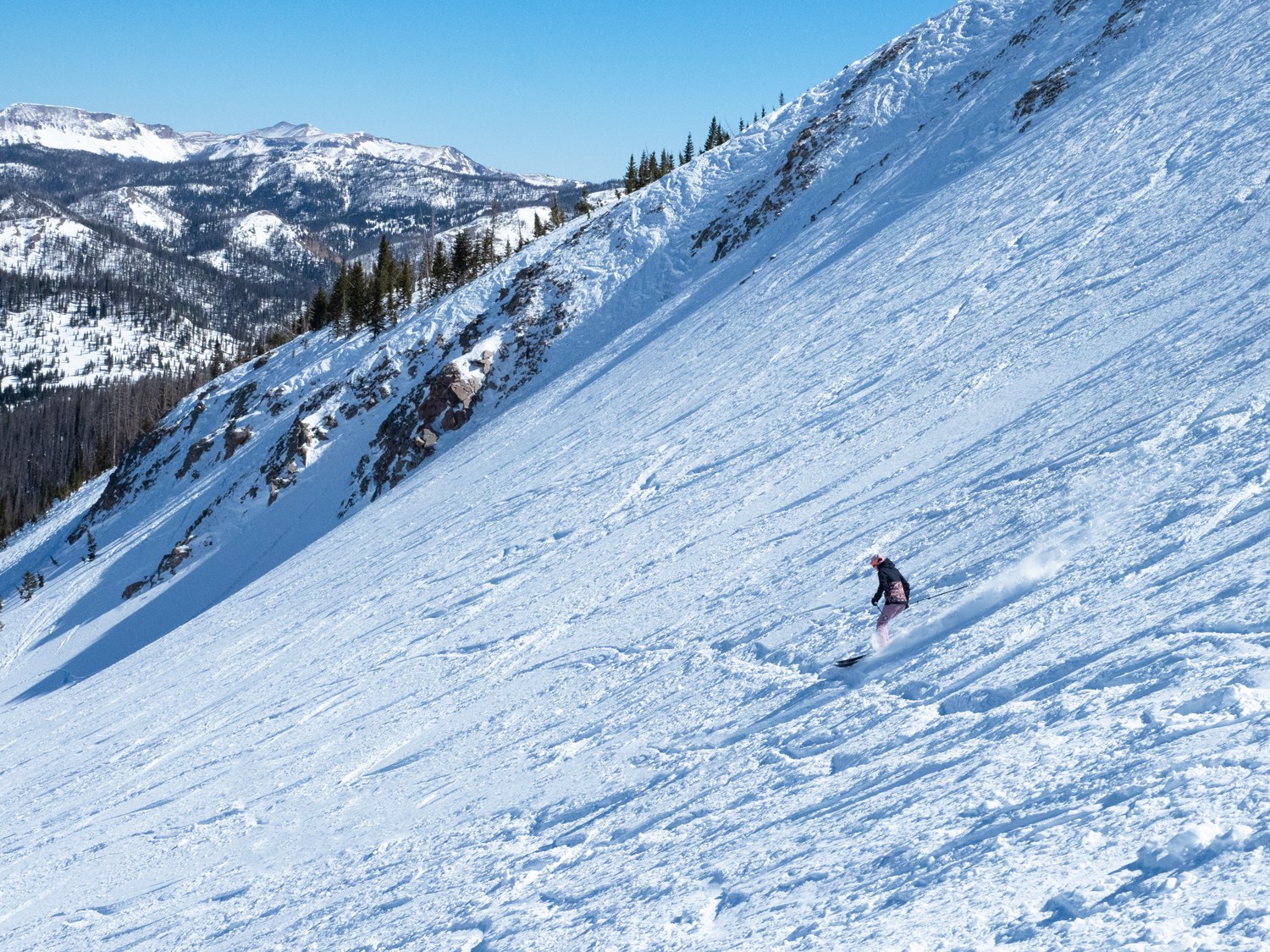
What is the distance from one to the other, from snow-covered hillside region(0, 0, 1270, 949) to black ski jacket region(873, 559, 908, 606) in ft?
1.45

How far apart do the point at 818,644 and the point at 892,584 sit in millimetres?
1349

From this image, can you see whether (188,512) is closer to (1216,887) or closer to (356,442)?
(356,442)

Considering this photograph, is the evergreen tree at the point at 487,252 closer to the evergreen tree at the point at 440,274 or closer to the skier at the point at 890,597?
the evergreen tree at the point at 440,274

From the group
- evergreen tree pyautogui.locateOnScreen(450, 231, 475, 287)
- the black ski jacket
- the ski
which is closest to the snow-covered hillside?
the ski

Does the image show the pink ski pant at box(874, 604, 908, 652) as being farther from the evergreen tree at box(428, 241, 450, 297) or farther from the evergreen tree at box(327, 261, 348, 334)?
the evergreen tree at box(327, 261, 348, 334)

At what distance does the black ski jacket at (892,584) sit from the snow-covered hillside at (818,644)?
44 cm

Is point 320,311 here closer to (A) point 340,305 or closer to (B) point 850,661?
(A) point 340,305

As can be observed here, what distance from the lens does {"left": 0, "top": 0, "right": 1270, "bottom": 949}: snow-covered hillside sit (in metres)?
6.49

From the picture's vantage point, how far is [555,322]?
163 feet

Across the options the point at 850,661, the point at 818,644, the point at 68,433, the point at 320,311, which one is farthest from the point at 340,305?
the point at 68,433

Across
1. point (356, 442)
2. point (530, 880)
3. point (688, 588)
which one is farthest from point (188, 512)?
point (530, 880)

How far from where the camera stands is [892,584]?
1018cm

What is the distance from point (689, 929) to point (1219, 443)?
31.0ft

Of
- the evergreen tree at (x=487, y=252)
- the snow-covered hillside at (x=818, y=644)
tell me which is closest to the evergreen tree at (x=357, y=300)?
the evergreen tree at (x=487, y=252)
